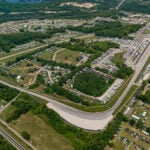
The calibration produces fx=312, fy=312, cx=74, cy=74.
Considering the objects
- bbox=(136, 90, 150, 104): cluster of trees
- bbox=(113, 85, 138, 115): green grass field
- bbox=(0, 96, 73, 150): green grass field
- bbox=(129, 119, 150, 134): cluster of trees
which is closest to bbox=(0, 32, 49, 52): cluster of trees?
bbox=(0, 96, 73, 150): green grass field

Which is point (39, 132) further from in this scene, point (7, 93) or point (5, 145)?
point (7, 93)

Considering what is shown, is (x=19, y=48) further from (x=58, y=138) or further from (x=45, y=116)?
(x=58, y=138)

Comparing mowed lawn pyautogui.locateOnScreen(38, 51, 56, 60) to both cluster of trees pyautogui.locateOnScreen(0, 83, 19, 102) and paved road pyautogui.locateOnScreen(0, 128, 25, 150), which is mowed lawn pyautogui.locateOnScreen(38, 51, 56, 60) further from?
paved road pyautogui.locateOnScreen(0, 128, 25, 150)

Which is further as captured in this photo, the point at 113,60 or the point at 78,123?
the point at 113,60

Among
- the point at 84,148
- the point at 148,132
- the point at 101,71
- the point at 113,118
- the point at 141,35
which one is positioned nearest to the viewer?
the point at 84,148

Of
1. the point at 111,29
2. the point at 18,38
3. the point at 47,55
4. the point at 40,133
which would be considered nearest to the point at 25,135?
the point at 40,133

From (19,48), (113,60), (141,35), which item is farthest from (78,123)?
(141,35)

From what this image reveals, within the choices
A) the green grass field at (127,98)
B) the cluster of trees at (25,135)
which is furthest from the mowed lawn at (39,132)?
the green grass field at (127,98)
